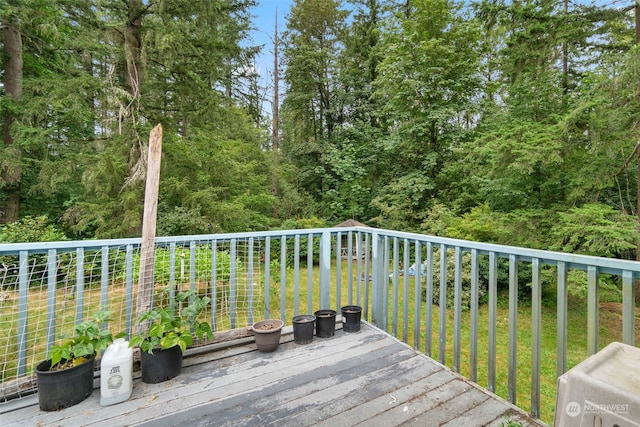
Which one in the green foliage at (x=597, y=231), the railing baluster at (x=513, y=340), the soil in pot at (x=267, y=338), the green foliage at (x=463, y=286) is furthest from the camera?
the green foliage at (x=463, y=286)

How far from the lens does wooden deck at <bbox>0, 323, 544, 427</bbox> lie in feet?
5.39

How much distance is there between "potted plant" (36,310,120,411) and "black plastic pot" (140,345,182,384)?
266mm

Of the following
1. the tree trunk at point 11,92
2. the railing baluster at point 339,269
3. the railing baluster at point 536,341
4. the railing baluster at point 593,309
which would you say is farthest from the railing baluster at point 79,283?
the tree trunk at point 11,92

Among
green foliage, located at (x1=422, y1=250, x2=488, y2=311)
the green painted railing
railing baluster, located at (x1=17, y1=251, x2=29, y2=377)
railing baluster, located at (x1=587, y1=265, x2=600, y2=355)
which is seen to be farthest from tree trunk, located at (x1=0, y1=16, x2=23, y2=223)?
railing baluster, located at (x1=587, y1=265, x2=600, y2=355)

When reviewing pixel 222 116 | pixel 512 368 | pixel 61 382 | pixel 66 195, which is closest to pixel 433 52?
pixel 222 116

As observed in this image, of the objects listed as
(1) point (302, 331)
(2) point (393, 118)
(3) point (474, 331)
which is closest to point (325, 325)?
(1) point (302, 331)

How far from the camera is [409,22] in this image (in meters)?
8.66

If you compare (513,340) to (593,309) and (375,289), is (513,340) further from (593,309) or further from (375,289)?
(375,289)

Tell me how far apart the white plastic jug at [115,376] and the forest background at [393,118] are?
3.95 m

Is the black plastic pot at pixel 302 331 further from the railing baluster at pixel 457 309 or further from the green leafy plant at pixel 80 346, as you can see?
the green leafy plant at pixel 80 346

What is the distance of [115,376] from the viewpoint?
1.78 metres

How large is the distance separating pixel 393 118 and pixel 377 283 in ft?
25.3

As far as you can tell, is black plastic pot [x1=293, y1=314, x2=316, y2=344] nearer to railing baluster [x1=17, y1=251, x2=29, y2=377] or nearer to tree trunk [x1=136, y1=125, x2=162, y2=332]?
tree trunk [x1=136, y1=125, x2=162, y2=332]

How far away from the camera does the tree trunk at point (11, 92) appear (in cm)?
631
